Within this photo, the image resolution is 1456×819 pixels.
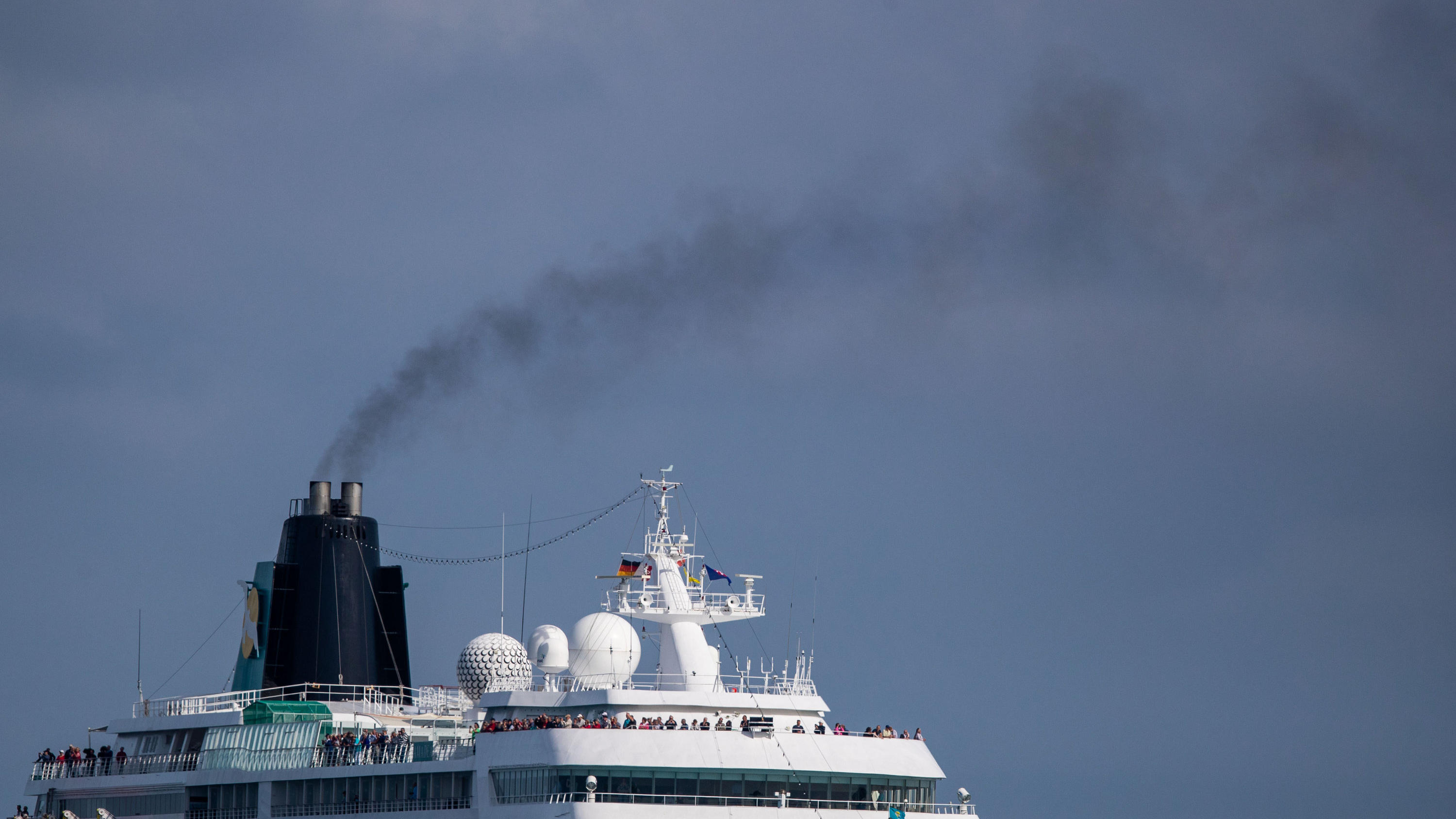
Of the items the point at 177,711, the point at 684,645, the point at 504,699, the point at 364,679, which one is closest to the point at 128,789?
the point at 177,711

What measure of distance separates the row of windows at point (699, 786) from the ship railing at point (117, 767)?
1414 centimetres

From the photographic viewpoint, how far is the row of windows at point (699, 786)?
1868 inches

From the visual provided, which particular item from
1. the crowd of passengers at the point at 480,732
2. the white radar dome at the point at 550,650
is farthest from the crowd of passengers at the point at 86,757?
the white radar dome at the point at 550,650

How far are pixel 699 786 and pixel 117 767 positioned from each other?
22.1 metres

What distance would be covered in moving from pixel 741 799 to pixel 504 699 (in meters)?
7.91

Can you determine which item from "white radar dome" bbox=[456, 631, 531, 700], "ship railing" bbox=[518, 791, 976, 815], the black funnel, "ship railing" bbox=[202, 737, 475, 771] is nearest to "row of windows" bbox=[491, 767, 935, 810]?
"ship railing" bbox=[518, 791, 976, 815]

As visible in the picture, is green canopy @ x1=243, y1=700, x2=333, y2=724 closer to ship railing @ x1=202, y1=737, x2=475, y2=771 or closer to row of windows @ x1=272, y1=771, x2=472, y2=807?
ship railing @ x1=202, y1=737, x2=475, y2=771

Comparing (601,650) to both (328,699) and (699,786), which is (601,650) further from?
(328,699)

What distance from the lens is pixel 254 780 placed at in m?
55.2

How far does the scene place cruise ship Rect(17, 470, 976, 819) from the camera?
157 feet

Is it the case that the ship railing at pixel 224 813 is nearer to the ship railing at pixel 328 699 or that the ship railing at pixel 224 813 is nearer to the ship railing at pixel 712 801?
the ship railing at pixel 328 699

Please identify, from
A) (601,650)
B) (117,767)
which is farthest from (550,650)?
(117,767)

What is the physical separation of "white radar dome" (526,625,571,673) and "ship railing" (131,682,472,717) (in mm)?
6185

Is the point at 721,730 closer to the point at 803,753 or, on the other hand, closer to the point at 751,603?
the point at 803,753
